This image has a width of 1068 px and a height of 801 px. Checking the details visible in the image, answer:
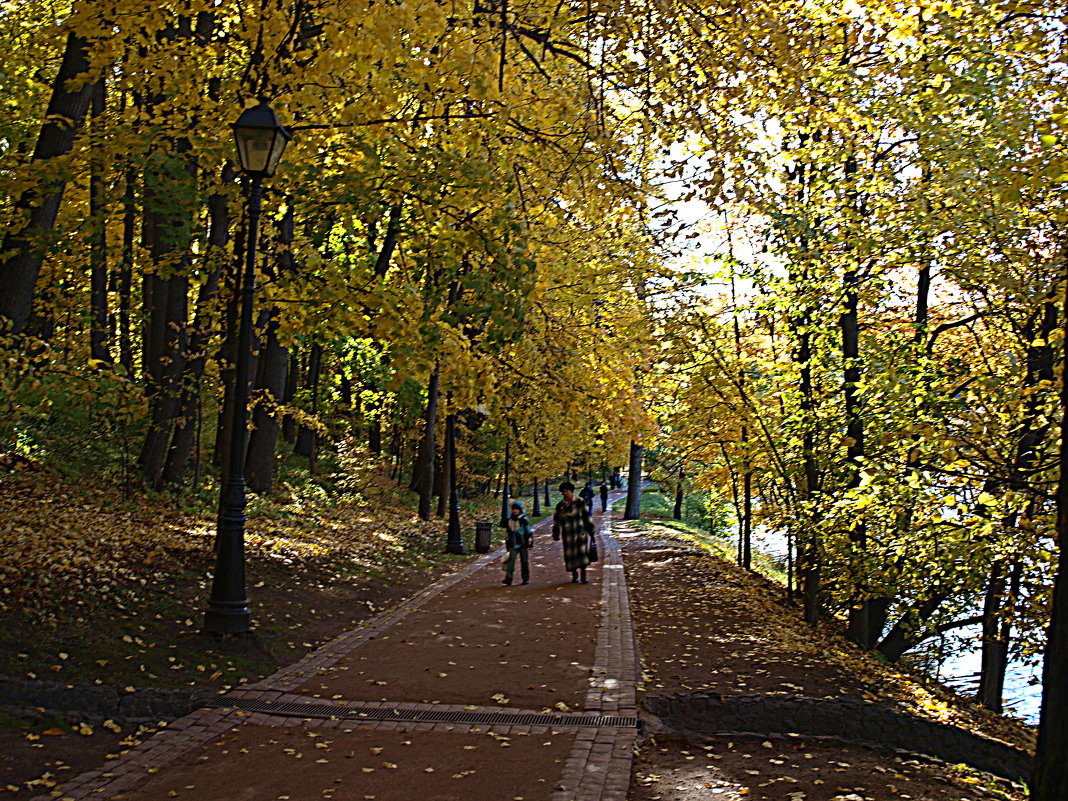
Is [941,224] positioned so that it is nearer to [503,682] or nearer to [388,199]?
[388,199]

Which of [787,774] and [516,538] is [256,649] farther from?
[516,538]

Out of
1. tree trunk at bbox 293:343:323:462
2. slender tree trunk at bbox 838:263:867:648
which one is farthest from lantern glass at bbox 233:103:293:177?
tree trunk at bbox 293:343:323:462

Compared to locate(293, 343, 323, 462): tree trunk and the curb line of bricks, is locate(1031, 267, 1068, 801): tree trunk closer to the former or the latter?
the curb line of bricks

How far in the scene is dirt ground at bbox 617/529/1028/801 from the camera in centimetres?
591

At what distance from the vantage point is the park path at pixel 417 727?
5.66 meters

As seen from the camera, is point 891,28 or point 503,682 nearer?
point 503,682

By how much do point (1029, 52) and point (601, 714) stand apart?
7.87 meters

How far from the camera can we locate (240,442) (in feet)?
29.3

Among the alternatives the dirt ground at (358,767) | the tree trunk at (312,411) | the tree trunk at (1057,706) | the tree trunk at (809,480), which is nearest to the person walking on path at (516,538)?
the tree trunk at (809,480)

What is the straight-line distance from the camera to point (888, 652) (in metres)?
13.8

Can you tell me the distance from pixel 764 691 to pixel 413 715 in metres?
3.22

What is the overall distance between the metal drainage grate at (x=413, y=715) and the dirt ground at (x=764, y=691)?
550mm

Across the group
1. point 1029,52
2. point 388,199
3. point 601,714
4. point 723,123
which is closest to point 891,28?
point 1029,52

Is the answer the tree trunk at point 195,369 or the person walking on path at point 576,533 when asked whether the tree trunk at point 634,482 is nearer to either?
the person walking on path at point 576,533
